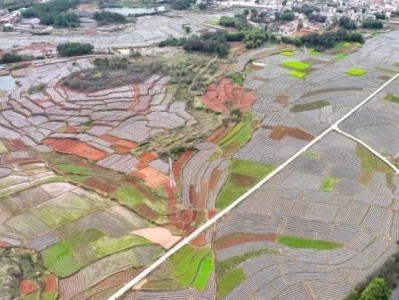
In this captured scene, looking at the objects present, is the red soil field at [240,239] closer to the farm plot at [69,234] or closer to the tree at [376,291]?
the farm plot at [69,234]

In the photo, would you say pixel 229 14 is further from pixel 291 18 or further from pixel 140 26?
pixel 140 26

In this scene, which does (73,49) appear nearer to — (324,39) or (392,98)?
(324,39)

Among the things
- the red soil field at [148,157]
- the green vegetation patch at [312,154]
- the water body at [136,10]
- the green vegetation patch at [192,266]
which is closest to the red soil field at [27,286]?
the green vegetation patch at [192,266]

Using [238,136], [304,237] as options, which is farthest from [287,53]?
[304,237]

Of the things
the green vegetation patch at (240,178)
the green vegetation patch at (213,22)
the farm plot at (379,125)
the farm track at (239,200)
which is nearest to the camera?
the farm track at (239,200)

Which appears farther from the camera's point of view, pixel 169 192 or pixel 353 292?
pixel 169 192

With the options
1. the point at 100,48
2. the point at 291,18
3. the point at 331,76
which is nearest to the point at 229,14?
the point at 291,18

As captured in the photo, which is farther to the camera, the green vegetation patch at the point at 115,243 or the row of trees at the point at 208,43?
the row of trees at the point at 208,43
